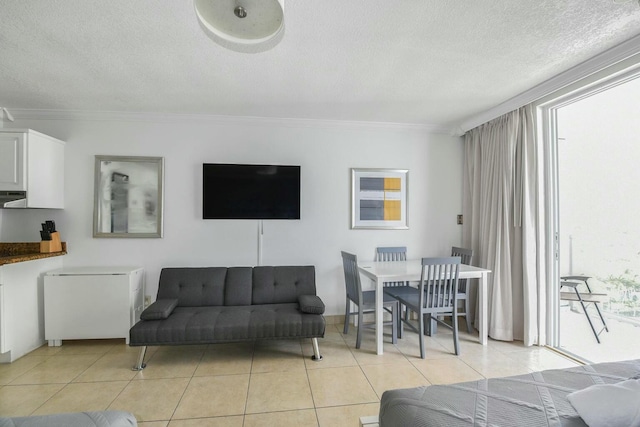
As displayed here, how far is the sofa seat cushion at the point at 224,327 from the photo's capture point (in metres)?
2.65

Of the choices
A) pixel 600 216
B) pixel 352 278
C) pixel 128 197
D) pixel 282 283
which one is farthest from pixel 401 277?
pixel 128 197

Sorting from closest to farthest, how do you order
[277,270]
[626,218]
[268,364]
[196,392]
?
1. [196,392]
2. [626,218]
3. [268,364]
4. [277,270]

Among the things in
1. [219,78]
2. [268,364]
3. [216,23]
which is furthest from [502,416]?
[219,78]

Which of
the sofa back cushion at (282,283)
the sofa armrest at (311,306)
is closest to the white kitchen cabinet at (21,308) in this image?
the sofa back cushion at (282,283)

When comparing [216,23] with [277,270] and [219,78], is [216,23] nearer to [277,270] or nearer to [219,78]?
[219,78]

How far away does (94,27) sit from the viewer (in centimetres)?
196

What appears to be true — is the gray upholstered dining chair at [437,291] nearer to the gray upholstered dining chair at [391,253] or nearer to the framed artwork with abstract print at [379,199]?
the gray upholstered dining chair at [391,253]

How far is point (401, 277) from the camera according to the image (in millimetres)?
2953

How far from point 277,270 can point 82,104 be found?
278 cm

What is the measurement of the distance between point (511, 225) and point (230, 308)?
10.2 feet

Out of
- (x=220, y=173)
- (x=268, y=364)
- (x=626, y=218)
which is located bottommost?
(x=268, y=364)

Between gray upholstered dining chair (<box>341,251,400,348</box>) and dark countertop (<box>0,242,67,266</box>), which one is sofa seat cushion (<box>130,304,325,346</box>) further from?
dark countertop (<box>0,242,67,266</box>)

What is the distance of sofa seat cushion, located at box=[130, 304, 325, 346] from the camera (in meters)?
2.65

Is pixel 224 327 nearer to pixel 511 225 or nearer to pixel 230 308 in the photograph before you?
pixel 230 308
